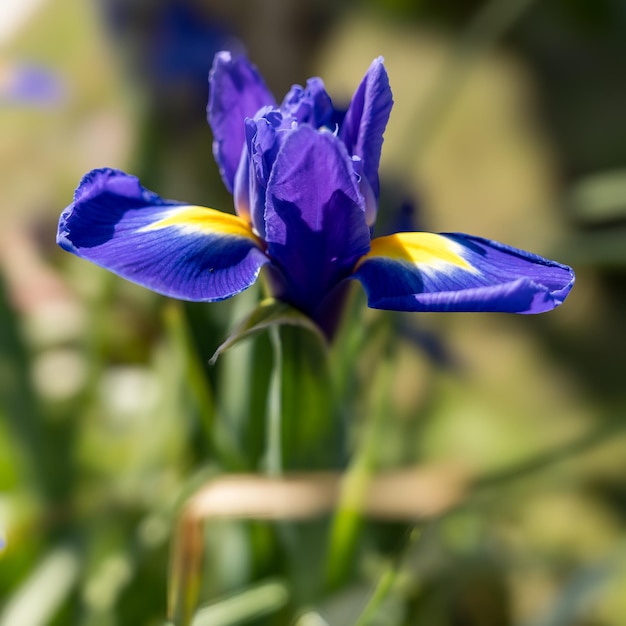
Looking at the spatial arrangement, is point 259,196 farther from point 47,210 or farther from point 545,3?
point 545,3

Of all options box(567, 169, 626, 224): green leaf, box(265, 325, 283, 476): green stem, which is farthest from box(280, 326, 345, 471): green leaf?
box(567, 169, 626, 224): green leaf

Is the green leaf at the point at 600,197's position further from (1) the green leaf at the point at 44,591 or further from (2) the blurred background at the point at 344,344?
(1) the green leaf at the point at 44,591

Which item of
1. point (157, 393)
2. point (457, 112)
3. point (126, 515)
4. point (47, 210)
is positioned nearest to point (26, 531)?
point (126, 515)

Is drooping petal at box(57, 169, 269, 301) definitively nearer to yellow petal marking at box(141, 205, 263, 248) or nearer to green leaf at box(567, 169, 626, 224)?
yellow petal marking at box(141, 205, 263, 248)

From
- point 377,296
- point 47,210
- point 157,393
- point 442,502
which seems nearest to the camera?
point 377,296

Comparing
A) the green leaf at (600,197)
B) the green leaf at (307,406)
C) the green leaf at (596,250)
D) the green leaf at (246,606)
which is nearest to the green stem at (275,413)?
the green leaf at (307,406)

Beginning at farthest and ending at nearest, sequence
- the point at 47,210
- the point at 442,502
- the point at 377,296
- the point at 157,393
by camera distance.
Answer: the point at 47,210
the point at 157,393
the point at 442,502
the point at 377,296

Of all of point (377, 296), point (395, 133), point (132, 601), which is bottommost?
point (132, 601)
